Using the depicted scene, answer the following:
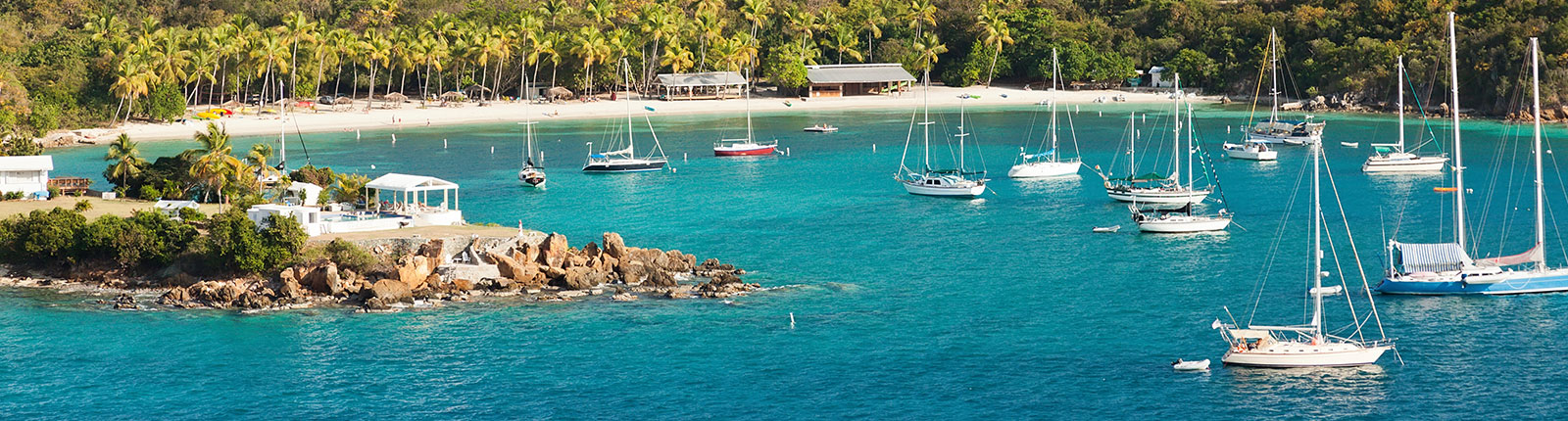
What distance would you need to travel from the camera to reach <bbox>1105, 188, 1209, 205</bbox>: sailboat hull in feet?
281

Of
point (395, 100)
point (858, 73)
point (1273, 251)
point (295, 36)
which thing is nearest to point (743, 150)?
point (295, 36)

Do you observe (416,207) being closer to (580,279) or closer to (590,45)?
(580,279)

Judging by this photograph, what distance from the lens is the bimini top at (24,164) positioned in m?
76.2

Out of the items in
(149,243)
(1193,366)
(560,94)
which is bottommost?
(1193,366)

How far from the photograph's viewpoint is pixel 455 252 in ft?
203

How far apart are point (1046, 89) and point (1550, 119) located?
181 ft

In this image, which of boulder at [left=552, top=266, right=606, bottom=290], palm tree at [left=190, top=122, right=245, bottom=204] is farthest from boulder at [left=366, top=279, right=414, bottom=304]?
palm tree at [left=190, top=122, right=245, bottom=204]

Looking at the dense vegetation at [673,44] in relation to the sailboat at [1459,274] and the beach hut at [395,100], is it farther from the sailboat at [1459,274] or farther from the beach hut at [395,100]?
the sailboat at [1459,274]

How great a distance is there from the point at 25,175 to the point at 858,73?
106m

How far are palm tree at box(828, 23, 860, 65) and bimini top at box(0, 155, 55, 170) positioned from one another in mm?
107092

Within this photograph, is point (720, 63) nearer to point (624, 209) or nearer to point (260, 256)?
point (624, 209)

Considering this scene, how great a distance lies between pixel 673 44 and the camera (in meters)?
164

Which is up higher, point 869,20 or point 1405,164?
point 869,20

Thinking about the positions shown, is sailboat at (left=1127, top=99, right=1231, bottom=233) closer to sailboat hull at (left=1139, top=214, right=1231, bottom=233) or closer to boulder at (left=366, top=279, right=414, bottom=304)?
sailboat hull at (left=1139, top=214, right=1231, bottom=233)
